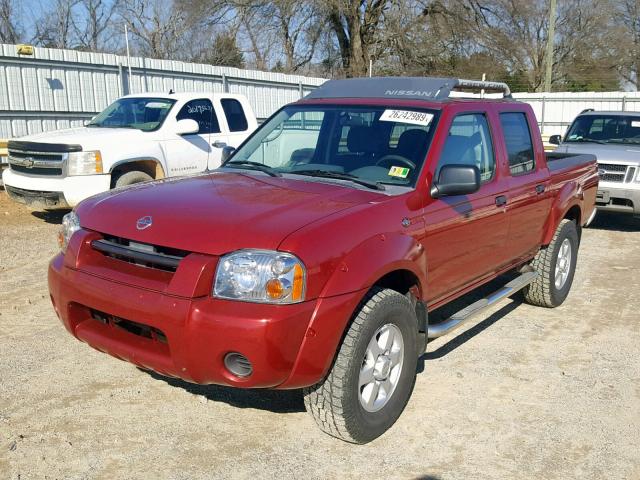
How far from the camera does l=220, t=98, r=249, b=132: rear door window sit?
1050cm

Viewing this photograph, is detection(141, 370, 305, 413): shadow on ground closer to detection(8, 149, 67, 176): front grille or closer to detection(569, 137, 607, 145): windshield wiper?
detection(8, 149, 67, 176): front grille

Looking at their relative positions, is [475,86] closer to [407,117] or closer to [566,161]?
[407,117]

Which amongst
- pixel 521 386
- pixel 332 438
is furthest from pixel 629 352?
pixel 332 438

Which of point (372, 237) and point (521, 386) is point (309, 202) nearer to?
point (372, 237)

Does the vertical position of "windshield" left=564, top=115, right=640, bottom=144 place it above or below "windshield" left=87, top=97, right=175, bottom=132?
below

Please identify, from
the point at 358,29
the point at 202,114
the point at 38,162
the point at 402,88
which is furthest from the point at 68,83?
the point at 358,29

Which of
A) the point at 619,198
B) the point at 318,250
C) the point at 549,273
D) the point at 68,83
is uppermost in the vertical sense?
the point at 68,83

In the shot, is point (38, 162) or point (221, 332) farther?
point (38, 162)

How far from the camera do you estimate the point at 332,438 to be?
11.8 feet

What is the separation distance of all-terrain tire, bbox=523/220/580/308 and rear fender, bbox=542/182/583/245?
0.11 m

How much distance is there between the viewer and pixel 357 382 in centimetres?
333

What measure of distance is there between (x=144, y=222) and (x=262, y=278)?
0.78 m

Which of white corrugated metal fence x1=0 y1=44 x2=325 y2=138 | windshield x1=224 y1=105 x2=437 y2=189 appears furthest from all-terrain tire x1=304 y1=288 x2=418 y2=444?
white corrugated metal fence x1=0 y1=44 x2=325 y2=138

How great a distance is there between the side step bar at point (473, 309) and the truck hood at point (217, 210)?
967 mm
